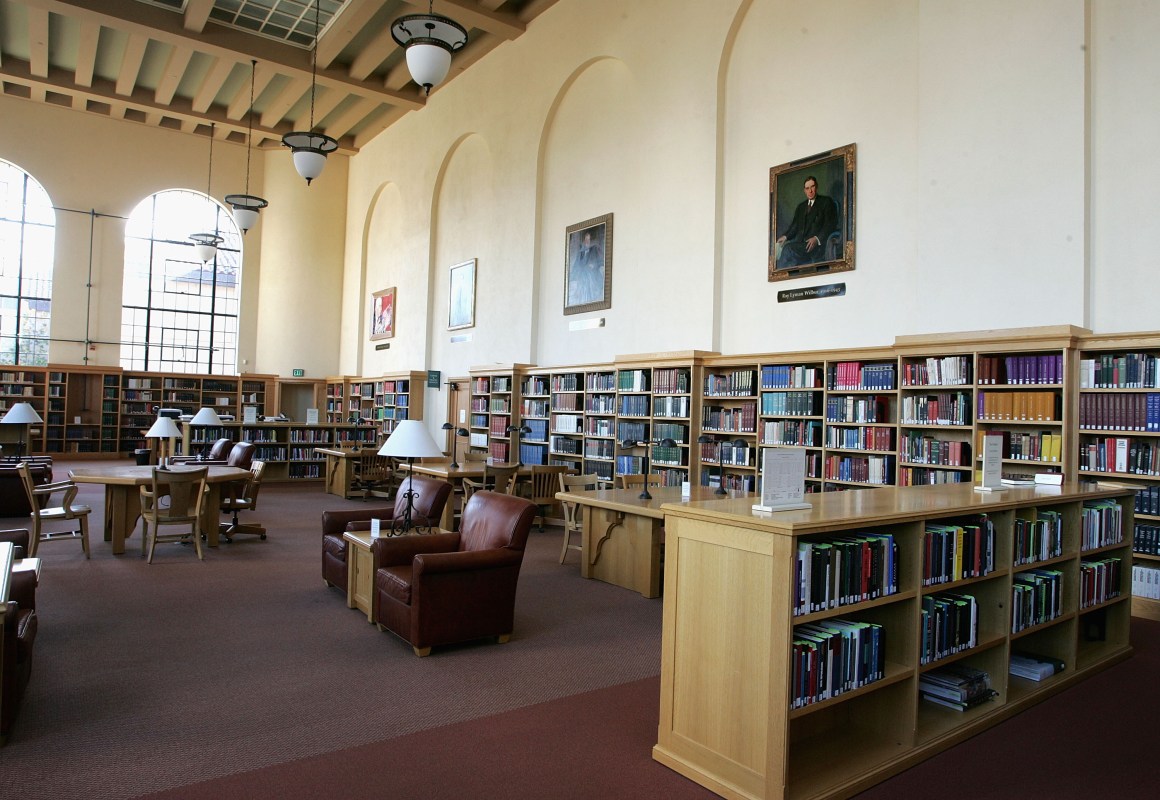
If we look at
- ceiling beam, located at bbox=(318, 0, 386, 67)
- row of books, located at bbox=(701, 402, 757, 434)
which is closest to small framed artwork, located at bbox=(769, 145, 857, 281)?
row of books, located at bbox=(701, 402, 757, 434)

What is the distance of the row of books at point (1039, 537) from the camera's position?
380 centimetres

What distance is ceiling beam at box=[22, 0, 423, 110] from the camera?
11.2m

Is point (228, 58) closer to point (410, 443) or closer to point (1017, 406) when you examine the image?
point (410, 443)

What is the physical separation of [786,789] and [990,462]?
2.37 metres

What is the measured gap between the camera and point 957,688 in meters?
3.43

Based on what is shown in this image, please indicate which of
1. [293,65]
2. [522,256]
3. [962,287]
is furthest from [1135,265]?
[293,65]

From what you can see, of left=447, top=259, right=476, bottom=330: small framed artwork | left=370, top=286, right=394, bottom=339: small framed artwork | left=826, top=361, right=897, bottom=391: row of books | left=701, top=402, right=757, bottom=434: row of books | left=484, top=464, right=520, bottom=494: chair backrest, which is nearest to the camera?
left=826, top=361, right=897, bottom=391: row of books

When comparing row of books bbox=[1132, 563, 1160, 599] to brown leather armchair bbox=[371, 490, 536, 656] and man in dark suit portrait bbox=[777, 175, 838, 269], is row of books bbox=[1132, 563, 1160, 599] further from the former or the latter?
brown leather armchair bbox=[371, 490, 536, 656]

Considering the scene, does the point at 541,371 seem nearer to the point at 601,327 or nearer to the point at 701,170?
the point at 601,327

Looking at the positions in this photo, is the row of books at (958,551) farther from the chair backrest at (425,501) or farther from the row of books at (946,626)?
the chair backrest at (425,501)

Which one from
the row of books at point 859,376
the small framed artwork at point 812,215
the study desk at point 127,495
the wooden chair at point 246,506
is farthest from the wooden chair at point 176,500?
the small framed artwork at point 812,215

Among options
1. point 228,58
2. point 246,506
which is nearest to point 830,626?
point 246,506

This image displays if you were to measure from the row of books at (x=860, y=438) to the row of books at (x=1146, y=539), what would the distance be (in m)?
1.80

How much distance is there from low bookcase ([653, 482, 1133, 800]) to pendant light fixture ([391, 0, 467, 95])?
483 cm
